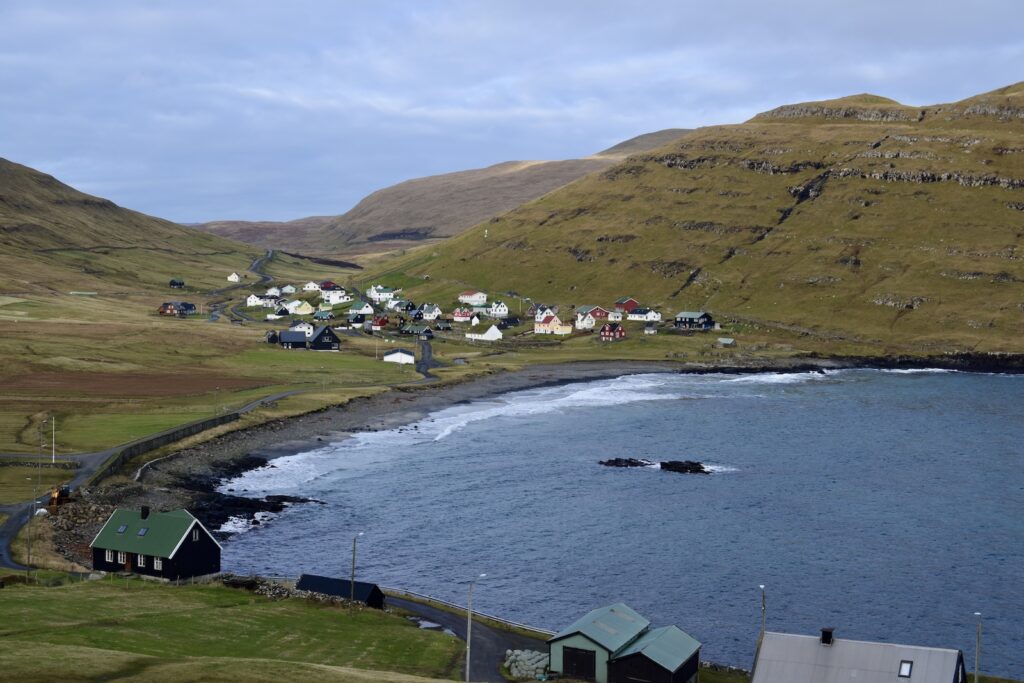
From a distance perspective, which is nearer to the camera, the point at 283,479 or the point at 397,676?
the point at 397,676

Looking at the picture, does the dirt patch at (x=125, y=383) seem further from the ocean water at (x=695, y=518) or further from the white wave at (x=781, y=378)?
the white wave at (x=781, y=378)

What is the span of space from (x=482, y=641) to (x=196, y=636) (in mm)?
15081

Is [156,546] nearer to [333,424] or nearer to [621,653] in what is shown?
[621,653]

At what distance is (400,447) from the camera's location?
11331 centimetres

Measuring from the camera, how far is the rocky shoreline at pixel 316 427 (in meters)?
83.1

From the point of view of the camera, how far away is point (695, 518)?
8544cm

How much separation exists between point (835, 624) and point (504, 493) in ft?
126

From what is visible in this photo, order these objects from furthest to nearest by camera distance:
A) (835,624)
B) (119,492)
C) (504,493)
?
(504,493) → (119,492) → (835,624)

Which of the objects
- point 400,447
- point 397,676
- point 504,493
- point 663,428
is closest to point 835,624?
point 397,676

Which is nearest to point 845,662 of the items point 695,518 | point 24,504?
point 695,518

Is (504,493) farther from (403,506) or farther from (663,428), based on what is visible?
(663,428)

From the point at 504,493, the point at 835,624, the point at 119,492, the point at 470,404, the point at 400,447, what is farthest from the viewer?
the point at 470,404

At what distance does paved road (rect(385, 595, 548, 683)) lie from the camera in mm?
51125

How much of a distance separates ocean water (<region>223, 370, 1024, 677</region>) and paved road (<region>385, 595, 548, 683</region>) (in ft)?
11.3
